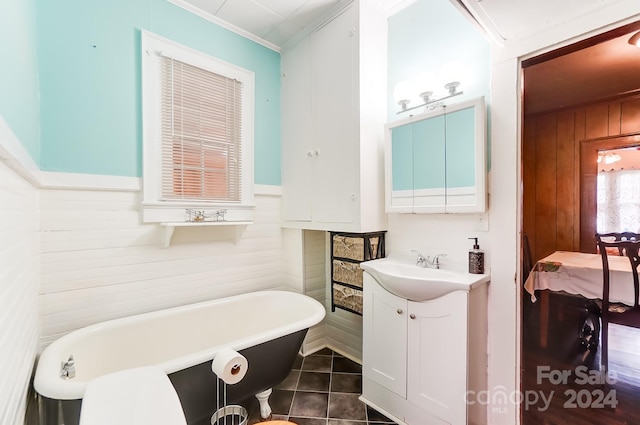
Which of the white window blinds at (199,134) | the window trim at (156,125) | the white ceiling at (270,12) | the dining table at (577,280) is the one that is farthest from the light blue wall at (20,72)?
the dining table at (577,280)

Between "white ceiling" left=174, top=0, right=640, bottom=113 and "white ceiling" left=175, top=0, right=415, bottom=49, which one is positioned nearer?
"white ceiling" left=174, top=0, right=640, bottom=113

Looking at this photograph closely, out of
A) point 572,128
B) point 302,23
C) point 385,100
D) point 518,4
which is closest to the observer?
point 518,4

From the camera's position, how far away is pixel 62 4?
163 cm

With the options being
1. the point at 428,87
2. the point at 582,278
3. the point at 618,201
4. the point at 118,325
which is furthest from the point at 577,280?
the point at 118,325

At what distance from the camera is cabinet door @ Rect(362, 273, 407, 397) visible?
1691 millimetres

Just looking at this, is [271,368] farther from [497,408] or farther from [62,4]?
[62,4]

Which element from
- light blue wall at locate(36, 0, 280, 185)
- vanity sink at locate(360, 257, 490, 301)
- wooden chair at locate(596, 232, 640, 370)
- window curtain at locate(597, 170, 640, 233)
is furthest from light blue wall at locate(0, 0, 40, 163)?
window curtain at locate(597, 170, 640, 233)

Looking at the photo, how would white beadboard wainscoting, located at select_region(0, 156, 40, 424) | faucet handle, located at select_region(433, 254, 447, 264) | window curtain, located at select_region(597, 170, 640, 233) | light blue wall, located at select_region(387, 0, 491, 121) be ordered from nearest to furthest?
white beadboard wainscoting, located at select_region(0, 156, 40, 424) < light blue wall, located at select_region(387, 0, 491, 121) < faucet handle, located at select_region(433, 254, 447, 264) < window curtain, located at select_region(597, 170, 640, 233)

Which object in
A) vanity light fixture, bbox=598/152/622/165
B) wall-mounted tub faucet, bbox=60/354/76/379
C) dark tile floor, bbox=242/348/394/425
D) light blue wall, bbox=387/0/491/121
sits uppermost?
light blue wall, bbox=387/0/491/121

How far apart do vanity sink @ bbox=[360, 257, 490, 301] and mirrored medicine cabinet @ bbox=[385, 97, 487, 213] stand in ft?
1.28

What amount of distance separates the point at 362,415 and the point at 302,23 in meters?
2.98

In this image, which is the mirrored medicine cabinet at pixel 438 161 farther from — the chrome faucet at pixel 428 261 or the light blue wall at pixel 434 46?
the chrome faucet at pixel 428 261

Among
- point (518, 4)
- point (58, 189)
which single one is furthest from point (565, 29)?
point (58, 189)

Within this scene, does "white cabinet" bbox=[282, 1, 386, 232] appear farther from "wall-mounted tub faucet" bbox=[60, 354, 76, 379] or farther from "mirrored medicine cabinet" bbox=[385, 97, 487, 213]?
"wall-mounted tub faucet" bbox=[60, 354, 76, 379]
